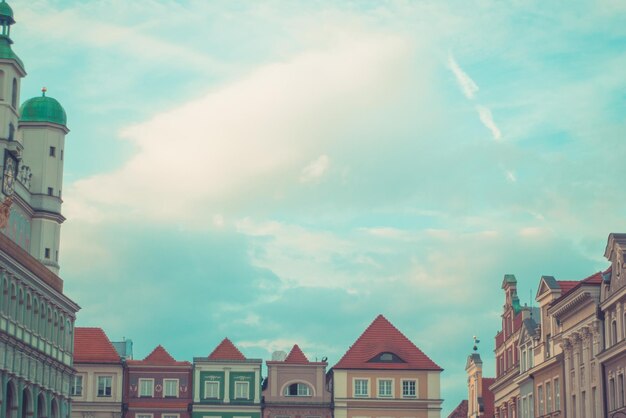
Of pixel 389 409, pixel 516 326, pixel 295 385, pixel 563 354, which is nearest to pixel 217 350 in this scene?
pixel 295 385

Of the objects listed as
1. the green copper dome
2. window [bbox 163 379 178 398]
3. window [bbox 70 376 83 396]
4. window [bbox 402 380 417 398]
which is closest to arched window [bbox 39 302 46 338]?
the green copper dome

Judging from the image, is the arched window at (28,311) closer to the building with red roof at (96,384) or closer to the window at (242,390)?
the building with red roof at (96,384)

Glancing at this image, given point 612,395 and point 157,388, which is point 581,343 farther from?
point 157,388

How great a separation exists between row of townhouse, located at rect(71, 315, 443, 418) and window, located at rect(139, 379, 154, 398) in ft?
0.34

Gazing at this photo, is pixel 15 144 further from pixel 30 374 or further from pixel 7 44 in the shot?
pixel 30 374

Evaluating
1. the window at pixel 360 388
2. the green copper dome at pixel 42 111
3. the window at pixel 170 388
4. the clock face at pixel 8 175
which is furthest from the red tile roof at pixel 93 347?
the clock face at pixel 8 175

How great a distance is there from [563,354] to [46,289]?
38.9 meters

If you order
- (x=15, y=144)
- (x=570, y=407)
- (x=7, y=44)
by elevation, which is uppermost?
(x=7, y=44)

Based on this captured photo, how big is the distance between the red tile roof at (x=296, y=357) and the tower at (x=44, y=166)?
103 ft

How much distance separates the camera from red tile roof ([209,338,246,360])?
420 feet

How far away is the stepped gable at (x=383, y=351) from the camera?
128 metres

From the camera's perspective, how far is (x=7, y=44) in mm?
99188

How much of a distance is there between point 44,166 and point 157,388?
31.4 metres

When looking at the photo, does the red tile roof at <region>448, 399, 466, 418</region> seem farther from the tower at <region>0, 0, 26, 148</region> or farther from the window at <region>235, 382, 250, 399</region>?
the tower at <region>0, 0, 26, 148</region>
